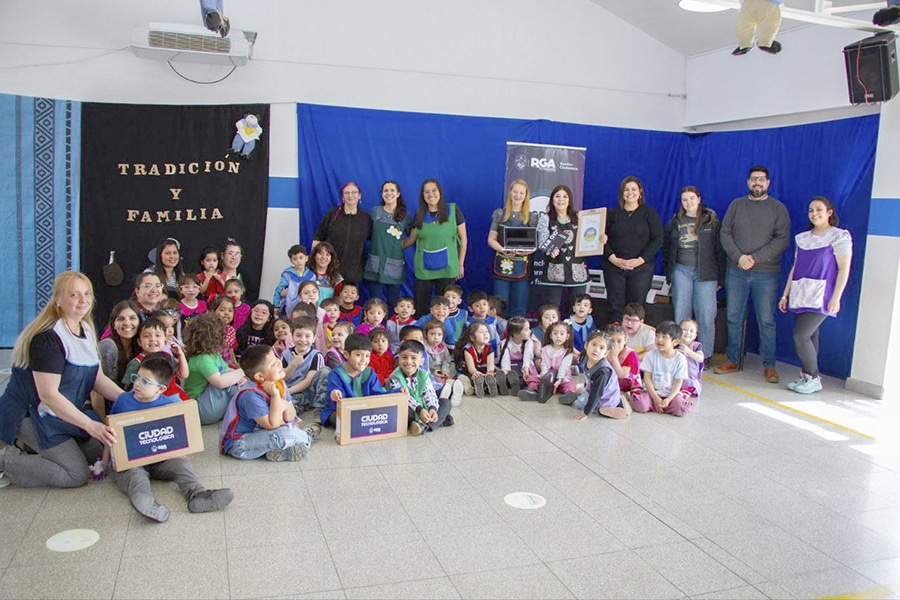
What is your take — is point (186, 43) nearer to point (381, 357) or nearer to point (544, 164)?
point (381, 357)

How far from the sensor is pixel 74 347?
10.3 feet

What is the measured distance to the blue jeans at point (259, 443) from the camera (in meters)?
3.65

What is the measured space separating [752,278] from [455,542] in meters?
4.12

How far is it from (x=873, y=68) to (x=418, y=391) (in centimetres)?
379

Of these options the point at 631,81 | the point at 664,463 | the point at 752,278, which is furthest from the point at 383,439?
the point at 631,81

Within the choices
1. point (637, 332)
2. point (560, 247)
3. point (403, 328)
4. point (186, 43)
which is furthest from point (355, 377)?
point (186, 43)

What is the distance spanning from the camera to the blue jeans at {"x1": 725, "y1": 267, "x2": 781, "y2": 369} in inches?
230

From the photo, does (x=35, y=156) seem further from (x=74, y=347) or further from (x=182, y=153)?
(x=74, y=347)

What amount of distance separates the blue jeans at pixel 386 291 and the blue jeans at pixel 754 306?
115 inches

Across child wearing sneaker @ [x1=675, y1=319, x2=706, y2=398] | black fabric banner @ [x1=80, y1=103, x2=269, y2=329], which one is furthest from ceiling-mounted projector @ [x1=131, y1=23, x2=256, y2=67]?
child wearing sneaker @ [x1=675, y1=319, x2=706, y2=398]

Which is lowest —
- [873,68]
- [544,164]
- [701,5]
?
[544,164]

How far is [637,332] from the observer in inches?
213

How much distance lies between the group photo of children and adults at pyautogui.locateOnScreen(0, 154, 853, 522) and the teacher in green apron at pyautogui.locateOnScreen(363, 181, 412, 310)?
0.01m

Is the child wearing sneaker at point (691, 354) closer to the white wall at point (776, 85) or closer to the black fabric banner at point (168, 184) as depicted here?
the white wall at point (776, 85)
